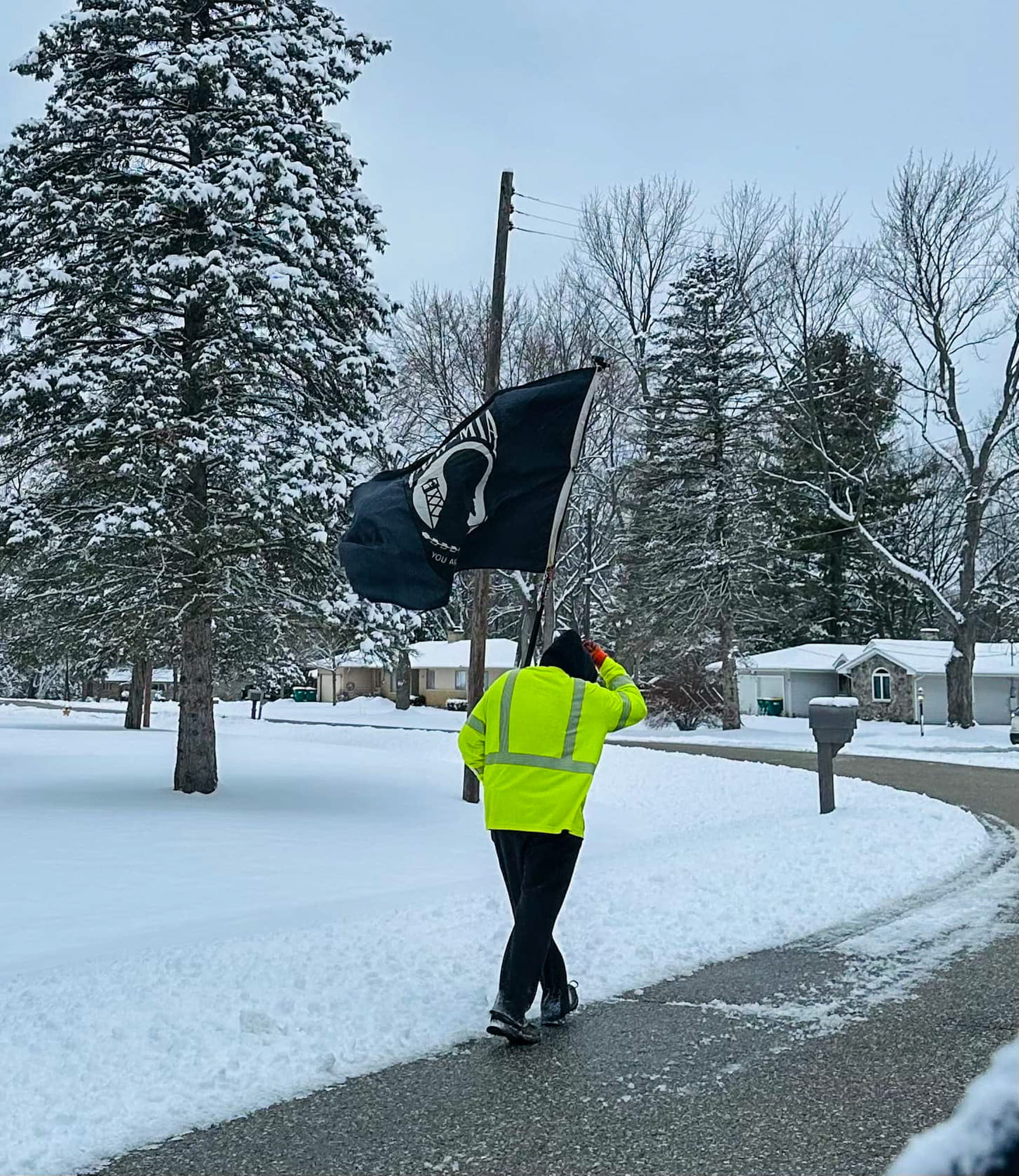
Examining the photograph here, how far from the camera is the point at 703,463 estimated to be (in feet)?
133

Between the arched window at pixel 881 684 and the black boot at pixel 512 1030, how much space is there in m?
43.4

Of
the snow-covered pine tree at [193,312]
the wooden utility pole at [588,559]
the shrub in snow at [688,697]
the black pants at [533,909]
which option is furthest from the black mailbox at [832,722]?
the shrub in snow at [688,697]

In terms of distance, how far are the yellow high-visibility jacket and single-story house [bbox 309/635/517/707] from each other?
4839cm

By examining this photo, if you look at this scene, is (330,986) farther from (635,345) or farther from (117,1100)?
(635,345)

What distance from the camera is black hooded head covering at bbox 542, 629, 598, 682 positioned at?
629 cm

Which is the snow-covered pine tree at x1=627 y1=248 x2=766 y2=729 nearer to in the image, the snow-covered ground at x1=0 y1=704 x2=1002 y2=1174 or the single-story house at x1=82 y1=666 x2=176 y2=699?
the snow-covered ground at x1=0 y1=704 x2=1002 y2=1174

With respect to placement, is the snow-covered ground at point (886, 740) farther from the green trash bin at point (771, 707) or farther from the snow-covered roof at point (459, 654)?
the snow-covered roof at point (459, 654)

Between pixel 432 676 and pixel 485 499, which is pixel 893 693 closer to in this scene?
pixel 432 676

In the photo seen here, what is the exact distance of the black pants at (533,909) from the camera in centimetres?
584

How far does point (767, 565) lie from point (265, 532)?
27781 millimetres

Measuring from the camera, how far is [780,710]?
170ft

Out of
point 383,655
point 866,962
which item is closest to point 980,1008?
point 866,962

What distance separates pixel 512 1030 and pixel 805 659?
153ft

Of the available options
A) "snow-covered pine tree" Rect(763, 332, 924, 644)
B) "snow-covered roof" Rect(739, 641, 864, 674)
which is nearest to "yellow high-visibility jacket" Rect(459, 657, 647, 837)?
"snow-covered pine tree" Rect(763, 332, 924, 644)
